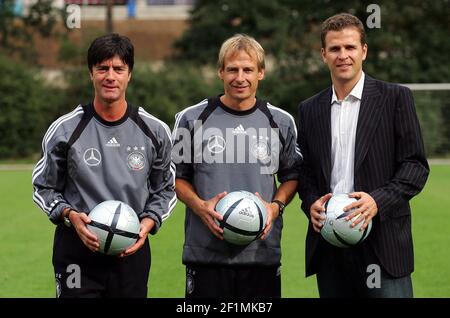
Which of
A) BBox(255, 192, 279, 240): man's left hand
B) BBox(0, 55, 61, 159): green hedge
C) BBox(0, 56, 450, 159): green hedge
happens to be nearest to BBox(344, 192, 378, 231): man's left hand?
BBox(255, 192, 279, 240): man's left hand

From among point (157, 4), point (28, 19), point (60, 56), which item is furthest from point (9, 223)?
point (157, 4)

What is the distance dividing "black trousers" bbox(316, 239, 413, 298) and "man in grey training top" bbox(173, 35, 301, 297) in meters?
0.33

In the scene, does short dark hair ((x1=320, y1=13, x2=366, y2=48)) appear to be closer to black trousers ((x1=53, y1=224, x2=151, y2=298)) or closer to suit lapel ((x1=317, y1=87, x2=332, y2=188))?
suit lapel ((x1=317, y1=87, x2=332, y2=188))

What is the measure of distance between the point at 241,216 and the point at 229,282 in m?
0.52

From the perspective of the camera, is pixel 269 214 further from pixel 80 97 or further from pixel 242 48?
pixel 80 97

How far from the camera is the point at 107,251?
4.43 metres

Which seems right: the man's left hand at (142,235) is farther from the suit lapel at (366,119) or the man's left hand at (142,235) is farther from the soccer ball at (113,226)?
the suit lapel at (366,119)

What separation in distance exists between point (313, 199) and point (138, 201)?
1.04 metres

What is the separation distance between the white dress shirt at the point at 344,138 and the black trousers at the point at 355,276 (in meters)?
0.37

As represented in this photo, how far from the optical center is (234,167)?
4789 mm

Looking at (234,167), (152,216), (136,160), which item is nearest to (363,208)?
(234,167)

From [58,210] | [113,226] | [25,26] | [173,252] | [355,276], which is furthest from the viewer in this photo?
[25,26]

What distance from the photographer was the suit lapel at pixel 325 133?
15.1 ft

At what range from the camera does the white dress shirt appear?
180 inches
